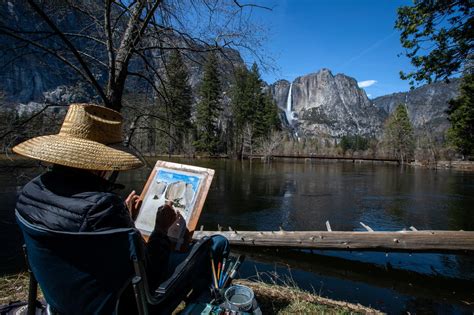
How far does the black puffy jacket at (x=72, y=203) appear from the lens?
154cm

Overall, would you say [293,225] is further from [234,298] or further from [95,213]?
[95,213]

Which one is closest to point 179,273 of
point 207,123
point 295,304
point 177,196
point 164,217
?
point 164,217

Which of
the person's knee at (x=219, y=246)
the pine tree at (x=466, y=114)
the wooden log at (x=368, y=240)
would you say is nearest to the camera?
the person's knee at (x=219, y=246)

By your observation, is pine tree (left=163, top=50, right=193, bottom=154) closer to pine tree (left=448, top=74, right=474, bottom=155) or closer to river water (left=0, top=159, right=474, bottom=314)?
river water (left=0, top=159, right=474, bottom=314)

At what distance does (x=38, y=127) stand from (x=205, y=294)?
313 cm

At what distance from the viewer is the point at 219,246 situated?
2.61 meters

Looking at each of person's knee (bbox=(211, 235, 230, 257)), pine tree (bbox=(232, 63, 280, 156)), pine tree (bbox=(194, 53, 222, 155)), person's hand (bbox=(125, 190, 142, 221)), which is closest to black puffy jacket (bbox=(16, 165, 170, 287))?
person's knee (bbox=(211, 235, 230, 257))

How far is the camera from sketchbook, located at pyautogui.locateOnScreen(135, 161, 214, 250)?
284 centimetres

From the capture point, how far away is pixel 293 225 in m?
11.5

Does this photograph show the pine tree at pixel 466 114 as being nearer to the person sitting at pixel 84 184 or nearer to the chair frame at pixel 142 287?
the person sitting at pixel 84 184

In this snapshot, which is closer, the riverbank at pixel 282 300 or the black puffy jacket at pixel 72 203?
the black puffy jacket at pixel 72 203

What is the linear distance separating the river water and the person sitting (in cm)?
242

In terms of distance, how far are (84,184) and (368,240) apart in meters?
7.27

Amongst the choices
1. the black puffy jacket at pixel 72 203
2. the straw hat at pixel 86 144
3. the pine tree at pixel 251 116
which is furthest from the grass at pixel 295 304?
the pine tree at pixel 251 116
